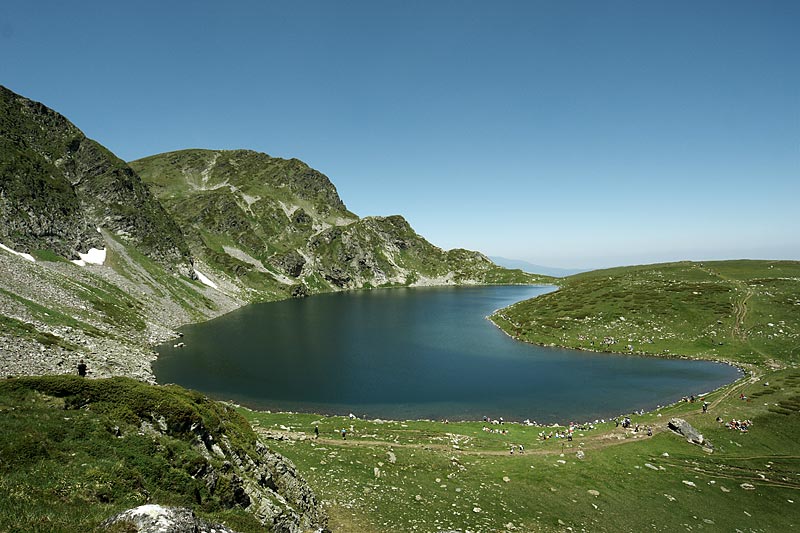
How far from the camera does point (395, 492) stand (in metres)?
29.0

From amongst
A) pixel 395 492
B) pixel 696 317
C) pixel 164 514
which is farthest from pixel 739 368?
pixel 164 514

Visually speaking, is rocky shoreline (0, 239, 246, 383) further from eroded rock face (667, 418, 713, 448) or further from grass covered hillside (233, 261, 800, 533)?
eroded rock face (667, 418, 713, 448)

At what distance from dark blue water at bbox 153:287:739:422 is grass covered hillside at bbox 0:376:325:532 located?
39.2 meters

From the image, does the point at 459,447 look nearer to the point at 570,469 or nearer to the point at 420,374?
the point at 570,469

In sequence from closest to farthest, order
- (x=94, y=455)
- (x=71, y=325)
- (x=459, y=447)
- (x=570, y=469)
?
(x=94, y=455) → (x=570, y=469) → (x=459, y=447) → (x=71, y=325)

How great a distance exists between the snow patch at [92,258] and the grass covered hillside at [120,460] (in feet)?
444

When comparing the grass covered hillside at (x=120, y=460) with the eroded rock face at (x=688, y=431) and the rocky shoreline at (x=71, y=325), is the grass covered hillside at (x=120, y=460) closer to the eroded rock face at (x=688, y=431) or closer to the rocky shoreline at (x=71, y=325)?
the rocky shoreline at (x=71, y=325)

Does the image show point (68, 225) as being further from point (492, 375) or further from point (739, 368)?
point (739, 368)

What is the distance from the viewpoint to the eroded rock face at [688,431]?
144 feet

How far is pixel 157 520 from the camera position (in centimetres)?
→ 1002

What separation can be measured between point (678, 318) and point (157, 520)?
432ft

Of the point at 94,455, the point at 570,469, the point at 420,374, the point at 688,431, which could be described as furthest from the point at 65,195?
the point at 688,431

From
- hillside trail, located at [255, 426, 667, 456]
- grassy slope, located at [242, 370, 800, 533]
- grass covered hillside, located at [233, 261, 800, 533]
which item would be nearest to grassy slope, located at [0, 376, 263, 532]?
grassy slope, located at [242, 370, 800, 533]

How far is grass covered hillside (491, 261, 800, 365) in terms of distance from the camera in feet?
295
